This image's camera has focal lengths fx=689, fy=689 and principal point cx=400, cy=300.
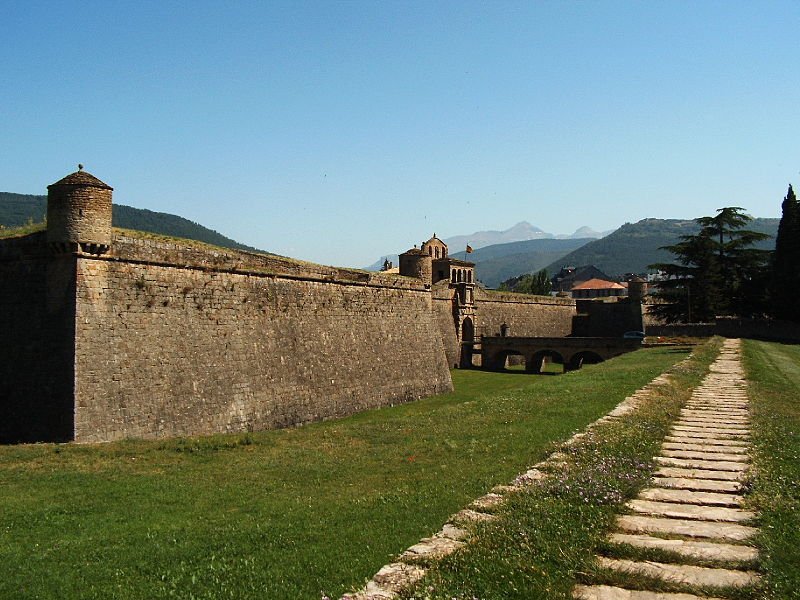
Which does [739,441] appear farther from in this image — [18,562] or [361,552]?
[18,562]

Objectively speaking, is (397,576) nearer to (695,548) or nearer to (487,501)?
(487,501)

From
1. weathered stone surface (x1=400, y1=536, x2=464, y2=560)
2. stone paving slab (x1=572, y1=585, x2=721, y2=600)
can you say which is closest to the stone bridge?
weathered stone surface (x1=400, y1=536, x2=464, y2=560)

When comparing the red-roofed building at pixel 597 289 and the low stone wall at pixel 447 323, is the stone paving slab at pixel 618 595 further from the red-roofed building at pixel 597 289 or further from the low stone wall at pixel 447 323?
the red-roofed building at pixel 597 289

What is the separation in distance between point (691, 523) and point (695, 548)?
768 mm

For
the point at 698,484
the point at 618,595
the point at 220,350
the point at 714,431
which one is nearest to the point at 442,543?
the point at 618,595

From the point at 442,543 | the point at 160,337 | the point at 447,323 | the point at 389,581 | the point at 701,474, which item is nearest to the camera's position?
the point at 389,581

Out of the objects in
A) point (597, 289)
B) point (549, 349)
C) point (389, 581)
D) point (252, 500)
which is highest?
point (597, 289)

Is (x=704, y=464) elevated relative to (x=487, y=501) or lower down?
elevated

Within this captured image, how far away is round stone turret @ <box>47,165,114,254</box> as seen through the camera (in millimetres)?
15867

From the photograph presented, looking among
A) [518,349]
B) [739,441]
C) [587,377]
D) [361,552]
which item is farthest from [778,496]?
[518,349]

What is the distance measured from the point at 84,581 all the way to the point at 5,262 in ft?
42.4

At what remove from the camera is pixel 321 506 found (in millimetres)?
8594

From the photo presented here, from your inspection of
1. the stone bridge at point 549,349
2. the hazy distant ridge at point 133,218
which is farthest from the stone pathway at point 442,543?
the hazy distant ridge at point 133,218

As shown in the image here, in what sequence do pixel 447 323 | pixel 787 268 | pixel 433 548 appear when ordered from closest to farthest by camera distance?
pixel 433 548 → pixel 447 323 → pixel 787 268
